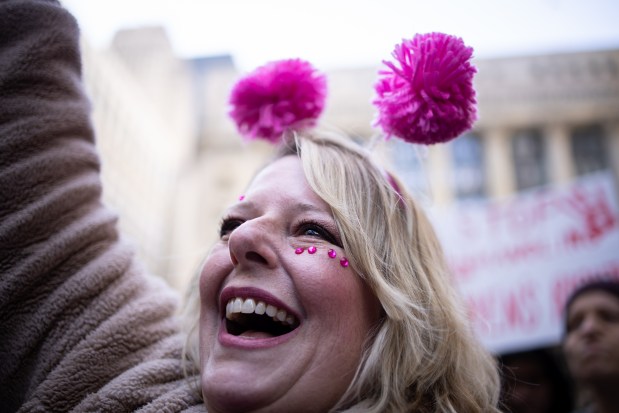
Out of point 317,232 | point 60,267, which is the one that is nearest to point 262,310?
point 317,232

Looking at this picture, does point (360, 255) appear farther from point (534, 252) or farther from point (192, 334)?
point (534, 252)

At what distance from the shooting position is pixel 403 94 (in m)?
1.51

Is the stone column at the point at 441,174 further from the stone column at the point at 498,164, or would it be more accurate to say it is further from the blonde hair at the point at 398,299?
the blonde hair at the point at 398,299

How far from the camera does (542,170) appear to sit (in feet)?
41.4

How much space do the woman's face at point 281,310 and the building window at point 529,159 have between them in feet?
39.9

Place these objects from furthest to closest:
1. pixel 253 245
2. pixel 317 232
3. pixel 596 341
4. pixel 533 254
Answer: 1. pixel 533 254
2. pixel 596 341
3. pixel 317 232
4. pixel 253 245

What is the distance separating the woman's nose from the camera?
1.27m

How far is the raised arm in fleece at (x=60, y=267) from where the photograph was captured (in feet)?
4.33

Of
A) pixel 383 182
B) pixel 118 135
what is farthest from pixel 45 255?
pixel 118 135

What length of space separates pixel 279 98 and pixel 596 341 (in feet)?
7.25

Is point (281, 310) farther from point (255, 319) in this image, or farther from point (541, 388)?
point (541, 388)

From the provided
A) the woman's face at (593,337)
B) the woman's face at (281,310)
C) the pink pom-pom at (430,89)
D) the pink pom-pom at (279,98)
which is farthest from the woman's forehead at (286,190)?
the woman's face at (593,337)

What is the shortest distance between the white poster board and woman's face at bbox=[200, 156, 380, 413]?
9.39ft

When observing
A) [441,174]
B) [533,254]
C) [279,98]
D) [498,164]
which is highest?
[279,98]
